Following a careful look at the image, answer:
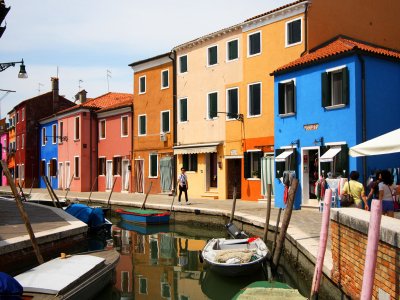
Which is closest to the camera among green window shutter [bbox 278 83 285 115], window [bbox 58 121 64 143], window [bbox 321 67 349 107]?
window [bbox 321 67 349 107]

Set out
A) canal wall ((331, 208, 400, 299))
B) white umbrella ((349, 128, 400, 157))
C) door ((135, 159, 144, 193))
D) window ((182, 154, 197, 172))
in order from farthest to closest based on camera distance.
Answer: door ((135, 159, 144, 193))
window ((182, 154, 197, 172))
white umbrella ((349, 128, 400, 157))
canal wall ((331, 208, 400, 299))

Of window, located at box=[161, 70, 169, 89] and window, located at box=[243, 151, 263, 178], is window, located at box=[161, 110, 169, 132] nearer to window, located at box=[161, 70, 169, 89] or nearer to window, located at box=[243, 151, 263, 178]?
window, located at box=[161, 70, 169, 89]

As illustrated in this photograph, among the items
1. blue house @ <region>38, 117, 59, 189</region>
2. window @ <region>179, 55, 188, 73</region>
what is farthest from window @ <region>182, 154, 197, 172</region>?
blue house @ <region>38, 117, 59, 189</region>

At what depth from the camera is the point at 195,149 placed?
910 inches

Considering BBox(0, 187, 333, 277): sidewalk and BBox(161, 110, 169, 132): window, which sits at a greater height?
BBox(161, 110, 169, 132): window

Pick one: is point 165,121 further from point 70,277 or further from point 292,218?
point 70,277

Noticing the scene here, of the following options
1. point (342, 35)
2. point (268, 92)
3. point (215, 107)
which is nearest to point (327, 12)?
point (342, 35)

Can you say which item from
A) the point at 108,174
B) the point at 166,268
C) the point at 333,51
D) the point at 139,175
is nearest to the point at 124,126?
the point at 108,174

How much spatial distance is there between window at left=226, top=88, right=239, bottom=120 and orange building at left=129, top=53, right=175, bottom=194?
15.1ft

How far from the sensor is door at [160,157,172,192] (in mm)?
25266

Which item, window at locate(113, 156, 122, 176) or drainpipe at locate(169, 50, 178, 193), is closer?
drainpipe at locate(169, 50, 178, 193)

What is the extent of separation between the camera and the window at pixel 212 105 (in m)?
22.6

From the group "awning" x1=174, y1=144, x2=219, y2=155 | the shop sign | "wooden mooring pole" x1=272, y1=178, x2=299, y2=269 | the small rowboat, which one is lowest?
the small rowboat

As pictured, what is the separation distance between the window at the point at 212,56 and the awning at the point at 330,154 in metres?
8.97
